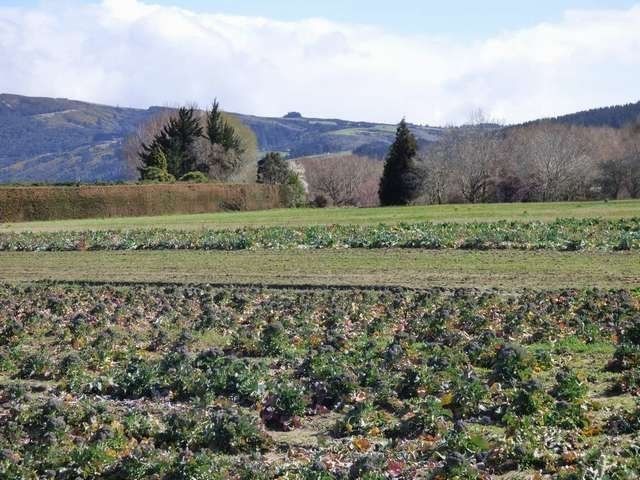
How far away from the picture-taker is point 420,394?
10.0 m

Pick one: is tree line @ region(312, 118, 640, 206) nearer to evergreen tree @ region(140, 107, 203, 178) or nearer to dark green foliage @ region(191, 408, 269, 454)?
evergreen tree @ region(140, 107, 203, 178)

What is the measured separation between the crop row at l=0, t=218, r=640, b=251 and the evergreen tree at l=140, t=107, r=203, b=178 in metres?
47.8

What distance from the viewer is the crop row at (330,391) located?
8.04 meters

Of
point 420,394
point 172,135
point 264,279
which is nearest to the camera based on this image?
point 420,394

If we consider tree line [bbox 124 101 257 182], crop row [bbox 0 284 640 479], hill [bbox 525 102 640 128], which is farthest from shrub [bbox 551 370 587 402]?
hill [bbox 525 102 640 128]

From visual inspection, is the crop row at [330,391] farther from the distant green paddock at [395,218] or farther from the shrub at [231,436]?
the distant green paddock at [395,218]

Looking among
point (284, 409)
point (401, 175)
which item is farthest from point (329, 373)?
point (401, 175)

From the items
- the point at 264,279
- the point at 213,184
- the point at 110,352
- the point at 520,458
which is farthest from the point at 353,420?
the point at 213,184

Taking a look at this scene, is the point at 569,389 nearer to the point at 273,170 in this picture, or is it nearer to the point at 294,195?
the point at 294,195

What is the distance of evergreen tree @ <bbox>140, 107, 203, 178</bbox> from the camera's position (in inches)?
3410

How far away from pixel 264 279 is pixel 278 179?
224 feet

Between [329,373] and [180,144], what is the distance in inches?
3154

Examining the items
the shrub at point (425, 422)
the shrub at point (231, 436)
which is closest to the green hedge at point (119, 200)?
the shrub at point (231, 436)

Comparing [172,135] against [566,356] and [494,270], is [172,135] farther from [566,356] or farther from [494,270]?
[566,356]
